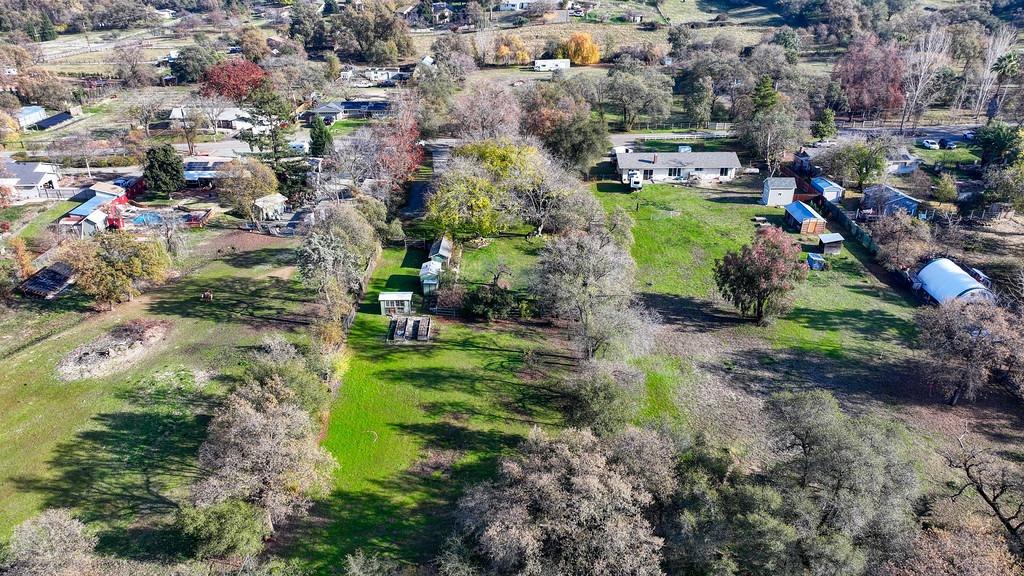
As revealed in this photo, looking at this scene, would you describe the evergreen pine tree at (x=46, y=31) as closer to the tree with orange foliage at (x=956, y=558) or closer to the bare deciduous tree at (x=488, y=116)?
the bare deciduous tree at (x=488, y=116)

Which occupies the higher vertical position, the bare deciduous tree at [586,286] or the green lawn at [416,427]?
the bare deciduous tree at [586,286]

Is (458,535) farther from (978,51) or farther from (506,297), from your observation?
(978,51)

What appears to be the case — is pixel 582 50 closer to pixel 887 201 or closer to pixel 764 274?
pixel 887 201

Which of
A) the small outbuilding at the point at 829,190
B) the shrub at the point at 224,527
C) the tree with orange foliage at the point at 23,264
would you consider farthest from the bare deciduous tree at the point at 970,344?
the tree with orange foliage at the point at 23,264

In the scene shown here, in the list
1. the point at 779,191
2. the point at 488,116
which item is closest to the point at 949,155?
the point at 779,191

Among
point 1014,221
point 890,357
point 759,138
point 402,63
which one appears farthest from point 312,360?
point 402,63

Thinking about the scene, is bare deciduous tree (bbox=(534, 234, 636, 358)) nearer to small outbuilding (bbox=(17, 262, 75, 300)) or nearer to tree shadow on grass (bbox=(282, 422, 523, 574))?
tree shadow on grass (bbox=(282, 422, 523, 574))
